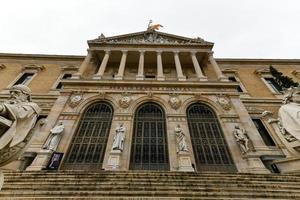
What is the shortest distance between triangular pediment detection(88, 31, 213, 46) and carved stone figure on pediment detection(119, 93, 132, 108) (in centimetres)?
704

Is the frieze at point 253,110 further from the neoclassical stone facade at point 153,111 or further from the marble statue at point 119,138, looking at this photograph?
the marble statue at point 119,138

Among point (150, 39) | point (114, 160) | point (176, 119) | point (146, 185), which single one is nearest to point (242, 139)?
point (176, 119)

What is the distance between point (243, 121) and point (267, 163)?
8.42 feet

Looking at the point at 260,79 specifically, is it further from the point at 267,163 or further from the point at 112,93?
the point at 112,93

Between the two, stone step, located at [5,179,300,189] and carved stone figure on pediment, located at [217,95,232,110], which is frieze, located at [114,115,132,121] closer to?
stone step, located at [5,179,300,189]

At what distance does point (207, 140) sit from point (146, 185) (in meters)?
5.37

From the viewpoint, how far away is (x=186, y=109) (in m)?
12.3

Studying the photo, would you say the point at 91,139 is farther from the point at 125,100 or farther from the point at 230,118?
the point at 230,118

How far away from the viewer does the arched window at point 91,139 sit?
31.3 feet

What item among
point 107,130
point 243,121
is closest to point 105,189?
point 107,130

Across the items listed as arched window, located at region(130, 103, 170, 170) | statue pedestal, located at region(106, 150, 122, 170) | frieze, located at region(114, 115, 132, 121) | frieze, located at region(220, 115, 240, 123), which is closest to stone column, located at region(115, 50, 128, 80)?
arched window, located at region(130, 103, 170, 170)

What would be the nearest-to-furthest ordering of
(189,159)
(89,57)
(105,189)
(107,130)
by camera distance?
(105,189) → (189,159) → (107,130) → (89,57)

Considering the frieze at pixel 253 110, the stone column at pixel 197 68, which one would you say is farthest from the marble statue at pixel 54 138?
the frieze at pixel 253 110

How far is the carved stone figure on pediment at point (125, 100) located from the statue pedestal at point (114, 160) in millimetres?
3522
